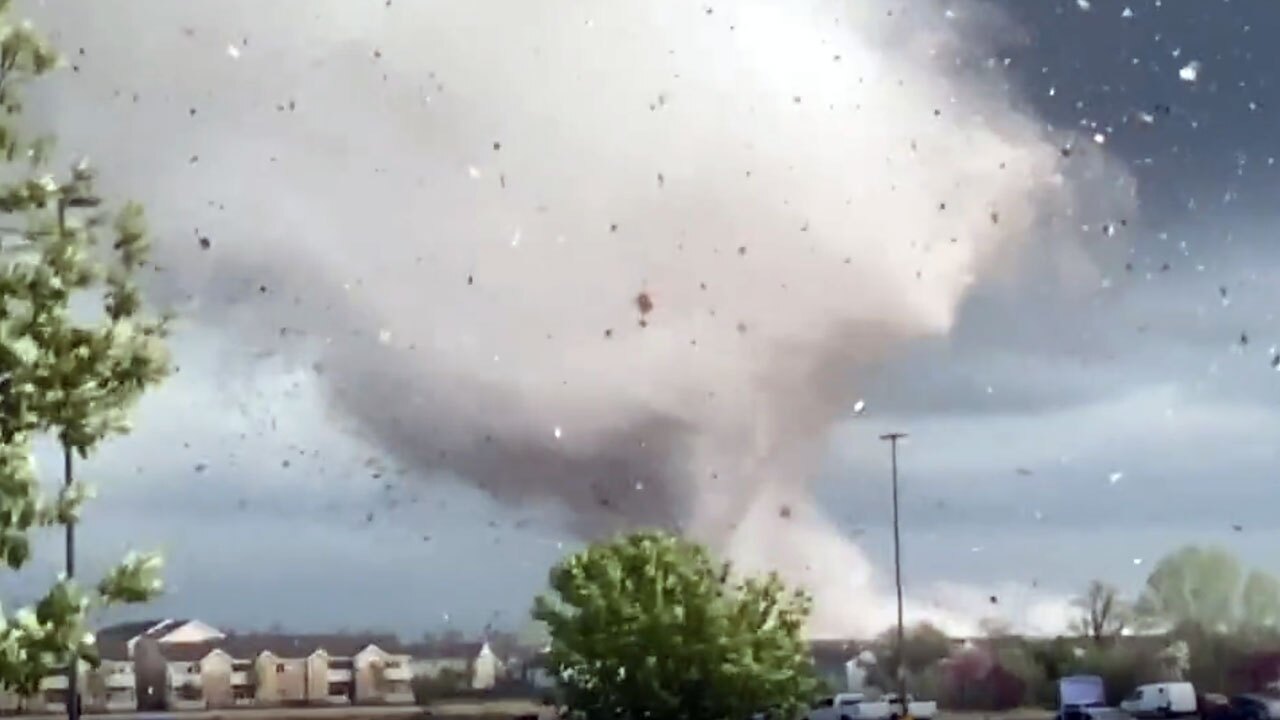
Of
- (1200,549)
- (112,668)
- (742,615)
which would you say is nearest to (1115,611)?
(1200,549)

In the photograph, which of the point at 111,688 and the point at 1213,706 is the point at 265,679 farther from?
the point at 1213,706

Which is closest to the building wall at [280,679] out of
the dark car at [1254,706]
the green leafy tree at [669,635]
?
the green leafy tree at [669,635]

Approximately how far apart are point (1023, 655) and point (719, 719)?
4.45 ft

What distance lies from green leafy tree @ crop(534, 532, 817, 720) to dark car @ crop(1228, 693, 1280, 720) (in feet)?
6.06

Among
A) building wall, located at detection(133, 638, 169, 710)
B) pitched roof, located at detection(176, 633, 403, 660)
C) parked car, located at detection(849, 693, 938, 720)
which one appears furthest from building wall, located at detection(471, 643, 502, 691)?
parked car, located at detection(849, 693, 938, 720)

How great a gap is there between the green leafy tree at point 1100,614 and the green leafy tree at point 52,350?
4.75 m

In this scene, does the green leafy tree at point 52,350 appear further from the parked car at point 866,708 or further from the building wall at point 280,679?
the parked car at point 866,708

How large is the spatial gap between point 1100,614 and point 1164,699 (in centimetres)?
64

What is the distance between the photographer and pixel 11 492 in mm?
3027

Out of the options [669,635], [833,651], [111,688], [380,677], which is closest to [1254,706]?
[833,651]

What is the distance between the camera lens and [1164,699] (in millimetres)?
7609

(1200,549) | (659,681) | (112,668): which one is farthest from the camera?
(659,681)

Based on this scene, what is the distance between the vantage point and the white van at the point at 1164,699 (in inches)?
298

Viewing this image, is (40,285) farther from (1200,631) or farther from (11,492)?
(1200,631)
